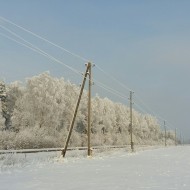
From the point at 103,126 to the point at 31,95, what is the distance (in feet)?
120

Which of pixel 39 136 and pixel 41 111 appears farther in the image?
pixel 41 111

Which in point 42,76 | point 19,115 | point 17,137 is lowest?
point 17,137

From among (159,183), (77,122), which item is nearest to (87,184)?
(159,183)

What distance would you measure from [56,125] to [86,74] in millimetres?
A: 38721

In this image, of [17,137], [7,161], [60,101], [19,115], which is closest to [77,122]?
[60,101]

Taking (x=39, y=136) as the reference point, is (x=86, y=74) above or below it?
above

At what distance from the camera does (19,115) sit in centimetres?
7188

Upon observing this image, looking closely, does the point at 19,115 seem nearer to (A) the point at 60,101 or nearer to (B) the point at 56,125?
(B) the point at 56,125

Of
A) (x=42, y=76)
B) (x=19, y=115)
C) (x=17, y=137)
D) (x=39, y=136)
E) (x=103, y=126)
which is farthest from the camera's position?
(x=103, y=126)

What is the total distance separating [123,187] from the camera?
39.5 feet

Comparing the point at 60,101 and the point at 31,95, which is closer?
the point at 31,95

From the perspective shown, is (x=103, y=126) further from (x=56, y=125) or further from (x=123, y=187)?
(x=123, y=187)

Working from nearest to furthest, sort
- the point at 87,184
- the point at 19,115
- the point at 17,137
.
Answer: the point at 87,184, the point at 17,137, the point at 19,115

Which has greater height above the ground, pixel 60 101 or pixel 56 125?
pixel 60 101
